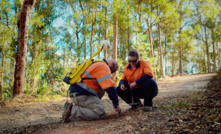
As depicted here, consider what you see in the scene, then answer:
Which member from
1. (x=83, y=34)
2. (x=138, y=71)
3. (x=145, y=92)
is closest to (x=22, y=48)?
(x=138, y=71)

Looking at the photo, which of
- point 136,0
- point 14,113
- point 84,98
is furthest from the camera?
point 136,0

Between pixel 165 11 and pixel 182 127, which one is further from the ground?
pixel 165 11

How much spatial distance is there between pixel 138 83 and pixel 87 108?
1.03 m

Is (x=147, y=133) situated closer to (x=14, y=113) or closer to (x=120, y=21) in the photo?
(x=14, y=113)

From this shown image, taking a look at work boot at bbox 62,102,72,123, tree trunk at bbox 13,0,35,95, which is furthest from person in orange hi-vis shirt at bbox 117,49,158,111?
tree trunk at bbox 13,0,35,95

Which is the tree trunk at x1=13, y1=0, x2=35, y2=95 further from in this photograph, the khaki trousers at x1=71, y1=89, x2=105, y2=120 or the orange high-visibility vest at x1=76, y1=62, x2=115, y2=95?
the orange high-visibility vest at x1=76, y1=62, x2=115, y2=95

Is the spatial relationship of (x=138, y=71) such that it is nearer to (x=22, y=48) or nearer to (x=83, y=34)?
(x=22, y=48)

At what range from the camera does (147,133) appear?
161 cm

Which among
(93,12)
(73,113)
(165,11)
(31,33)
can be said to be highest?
(165,11)

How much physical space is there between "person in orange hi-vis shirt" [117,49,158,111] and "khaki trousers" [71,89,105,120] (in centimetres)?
58

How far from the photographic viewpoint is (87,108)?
2572 mm

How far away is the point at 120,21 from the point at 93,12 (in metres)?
1.49

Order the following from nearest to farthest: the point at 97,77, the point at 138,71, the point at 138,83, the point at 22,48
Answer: the point at 97,77 < the point at 138,83 < the point at 138,71 < the point at 22,48


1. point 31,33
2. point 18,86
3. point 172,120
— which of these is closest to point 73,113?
point 172,120
